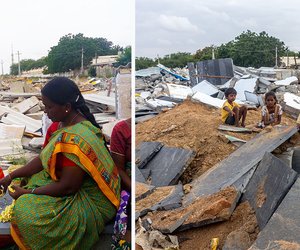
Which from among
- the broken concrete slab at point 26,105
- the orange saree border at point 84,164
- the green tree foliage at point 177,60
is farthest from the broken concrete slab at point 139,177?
the green tree foliage at point 177,60

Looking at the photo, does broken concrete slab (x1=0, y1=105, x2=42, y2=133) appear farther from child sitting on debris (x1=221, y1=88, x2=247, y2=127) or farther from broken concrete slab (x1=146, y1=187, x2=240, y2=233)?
broken concrete slab (x1=146, y1=187, x2=240, y2=233)

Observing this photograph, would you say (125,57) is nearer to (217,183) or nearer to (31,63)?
(217,183)

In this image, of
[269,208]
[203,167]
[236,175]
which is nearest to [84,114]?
[269,208]

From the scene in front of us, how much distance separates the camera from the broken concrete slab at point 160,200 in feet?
13.2

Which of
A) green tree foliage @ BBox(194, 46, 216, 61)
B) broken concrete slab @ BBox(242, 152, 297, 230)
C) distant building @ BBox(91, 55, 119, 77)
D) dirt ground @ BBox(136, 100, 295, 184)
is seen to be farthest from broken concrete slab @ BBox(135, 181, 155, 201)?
green tree foliage @ BBox(194, 46, 216, 61)

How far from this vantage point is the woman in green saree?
1.97 m

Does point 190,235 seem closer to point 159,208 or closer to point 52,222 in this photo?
point 159,208

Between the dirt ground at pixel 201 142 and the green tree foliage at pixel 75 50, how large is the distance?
1687 millimetres

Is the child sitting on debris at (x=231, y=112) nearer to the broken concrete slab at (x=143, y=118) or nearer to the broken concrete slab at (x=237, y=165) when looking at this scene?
the broken concrete slab at (x=237, y=165)

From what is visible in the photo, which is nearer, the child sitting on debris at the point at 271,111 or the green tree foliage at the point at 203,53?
the child sitting on debris at the point at 271,111

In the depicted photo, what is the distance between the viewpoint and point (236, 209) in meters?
3.55

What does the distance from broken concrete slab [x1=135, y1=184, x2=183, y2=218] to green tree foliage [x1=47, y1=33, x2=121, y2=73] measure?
1.76m

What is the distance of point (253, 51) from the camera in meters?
32.1

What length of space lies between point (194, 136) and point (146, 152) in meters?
1.13
